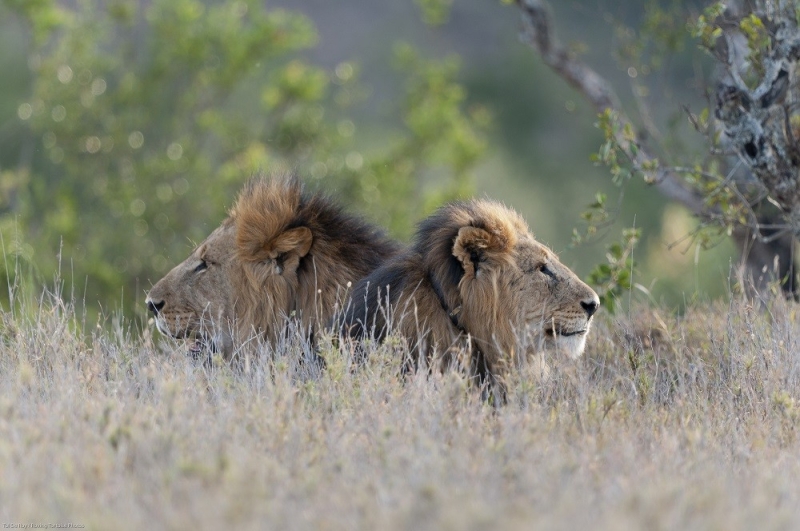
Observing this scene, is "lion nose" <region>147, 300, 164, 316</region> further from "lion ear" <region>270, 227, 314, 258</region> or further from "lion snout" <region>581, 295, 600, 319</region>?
"lion snout" <region>581, 295, 600, 319</region>

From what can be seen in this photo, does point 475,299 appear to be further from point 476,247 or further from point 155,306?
point 155,306

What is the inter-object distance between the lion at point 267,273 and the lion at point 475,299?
1.33ft

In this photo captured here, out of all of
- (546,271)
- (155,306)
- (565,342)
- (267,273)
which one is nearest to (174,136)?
(155,306)

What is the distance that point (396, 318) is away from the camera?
205 inches

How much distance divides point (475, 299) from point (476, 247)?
0.79 ft

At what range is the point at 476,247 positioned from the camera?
5.23m

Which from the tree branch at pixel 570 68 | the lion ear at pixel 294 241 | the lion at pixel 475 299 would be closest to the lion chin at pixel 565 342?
the lion at pixel 475 299

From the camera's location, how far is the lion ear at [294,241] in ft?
18.7

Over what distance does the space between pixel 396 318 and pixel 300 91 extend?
28.5 feet

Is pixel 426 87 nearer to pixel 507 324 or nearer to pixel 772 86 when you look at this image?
pixel 772 86

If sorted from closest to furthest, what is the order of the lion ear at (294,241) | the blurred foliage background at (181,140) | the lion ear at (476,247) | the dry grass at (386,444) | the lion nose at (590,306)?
1. the dry grass at (386,444)
2. the lion ear at (476,247)
3. the lion nose at (590,306)
4. the lion ear at (294,241)
5. the blurred foliage background at (181,140)

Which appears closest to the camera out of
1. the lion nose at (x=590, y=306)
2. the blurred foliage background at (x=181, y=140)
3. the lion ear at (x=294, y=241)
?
the lion nose at (x=590, y=306)

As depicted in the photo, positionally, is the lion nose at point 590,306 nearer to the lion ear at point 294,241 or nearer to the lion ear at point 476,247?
the lion ear at point 476,247

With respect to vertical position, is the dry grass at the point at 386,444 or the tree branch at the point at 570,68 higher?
the tree branch at the point at 570,68
